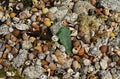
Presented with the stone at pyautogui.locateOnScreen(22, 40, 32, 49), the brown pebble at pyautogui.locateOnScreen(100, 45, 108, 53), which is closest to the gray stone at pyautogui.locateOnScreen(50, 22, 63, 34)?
the stone at pyautogui.locateOnScreen(22, 40, 32, 49)

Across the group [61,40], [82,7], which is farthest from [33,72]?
[82,7]

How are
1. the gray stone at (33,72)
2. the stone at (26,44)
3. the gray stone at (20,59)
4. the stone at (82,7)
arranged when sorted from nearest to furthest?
the gray stone at (33,72), the gray stone at (20,59), the stone at (26,44), the stone at (82,7)

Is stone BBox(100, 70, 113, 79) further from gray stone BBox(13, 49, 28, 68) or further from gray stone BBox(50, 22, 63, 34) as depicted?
gray stone BBox(13, 49, 28, 68)

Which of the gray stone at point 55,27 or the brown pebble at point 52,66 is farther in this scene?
the gray stone at point 55,27

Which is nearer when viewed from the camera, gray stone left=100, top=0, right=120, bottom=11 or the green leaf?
the green leaf

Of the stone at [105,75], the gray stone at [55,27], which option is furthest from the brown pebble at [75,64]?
the gray stone at [55,27]

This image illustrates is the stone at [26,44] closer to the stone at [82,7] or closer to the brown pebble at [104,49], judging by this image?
the stone at [82,7]

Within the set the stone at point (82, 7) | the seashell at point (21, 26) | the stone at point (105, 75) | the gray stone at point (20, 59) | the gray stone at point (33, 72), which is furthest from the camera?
the stone at point (82, 7)

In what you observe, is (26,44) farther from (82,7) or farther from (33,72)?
(82,7)

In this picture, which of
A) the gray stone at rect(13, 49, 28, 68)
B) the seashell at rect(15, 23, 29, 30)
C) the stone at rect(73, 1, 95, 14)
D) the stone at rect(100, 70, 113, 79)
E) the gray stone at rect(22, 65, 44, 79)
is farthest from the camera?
the stone at rect(73, 1, 95, 14)
